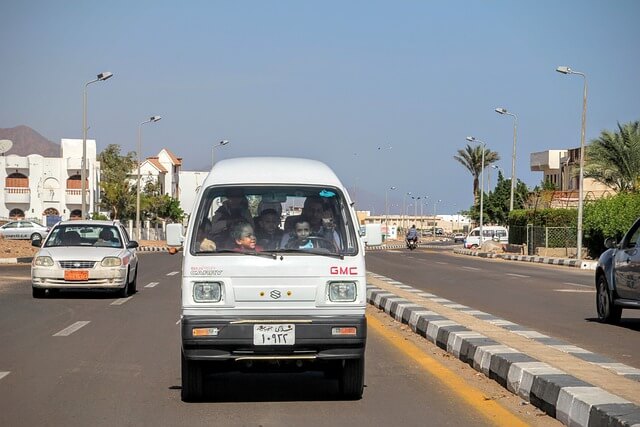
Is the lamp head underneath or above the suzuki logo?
above

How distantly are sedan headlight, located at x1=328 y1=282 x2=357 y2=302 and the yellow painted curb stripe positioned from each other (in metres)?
1.38

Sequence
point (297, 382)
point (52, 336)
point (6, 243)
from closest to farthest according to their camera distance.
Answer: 1. point (297, 382)
2. point (52, 336)
3. point (6, 243)

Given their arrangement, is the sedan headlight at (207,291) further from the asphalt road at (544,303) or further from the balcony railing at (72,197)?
the balcony railing at (72,197)

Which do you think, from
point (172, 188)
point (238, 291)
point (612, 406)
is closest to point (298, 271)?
point (238, 291)

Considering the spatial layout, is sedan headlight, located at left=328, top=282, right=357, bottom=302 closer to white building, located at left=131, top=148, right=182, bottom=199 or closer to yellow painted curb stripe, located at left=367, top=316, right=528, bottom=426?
yellow painted curb stripe, located at left=367, top=316, right=528, bottom=426

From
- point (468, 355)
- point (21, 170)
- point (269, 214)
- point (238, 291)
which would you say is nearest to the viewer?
point (238, 291)

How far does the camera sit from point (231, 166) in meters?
9.20

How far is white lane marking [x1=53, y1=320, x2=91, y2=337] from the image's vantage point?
13484 mm

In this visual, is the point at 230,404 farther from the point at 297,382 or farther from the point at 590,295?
the point at 590,295

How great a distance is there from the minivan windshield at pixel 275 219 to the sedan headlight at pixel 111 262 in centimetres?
1105

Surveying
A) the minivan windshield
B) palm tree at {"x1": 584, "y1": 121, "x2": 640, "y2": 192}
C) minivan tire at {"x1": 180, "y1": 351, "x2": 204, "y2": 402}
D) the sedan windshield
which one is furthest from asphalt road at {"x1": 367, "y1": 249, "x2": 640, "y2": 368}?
palm tree at {"x1": 584, "y1": 121, "x2": 640, "y2": 192}

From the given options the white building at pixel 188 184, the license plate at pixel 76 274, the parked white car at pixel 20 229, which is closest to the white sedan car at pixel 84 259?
the license plate at pixel 76 274

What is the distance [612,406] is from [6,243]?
144 feet

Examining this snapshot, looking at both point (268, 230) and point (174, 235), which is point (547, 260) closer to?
point (174, 235)
